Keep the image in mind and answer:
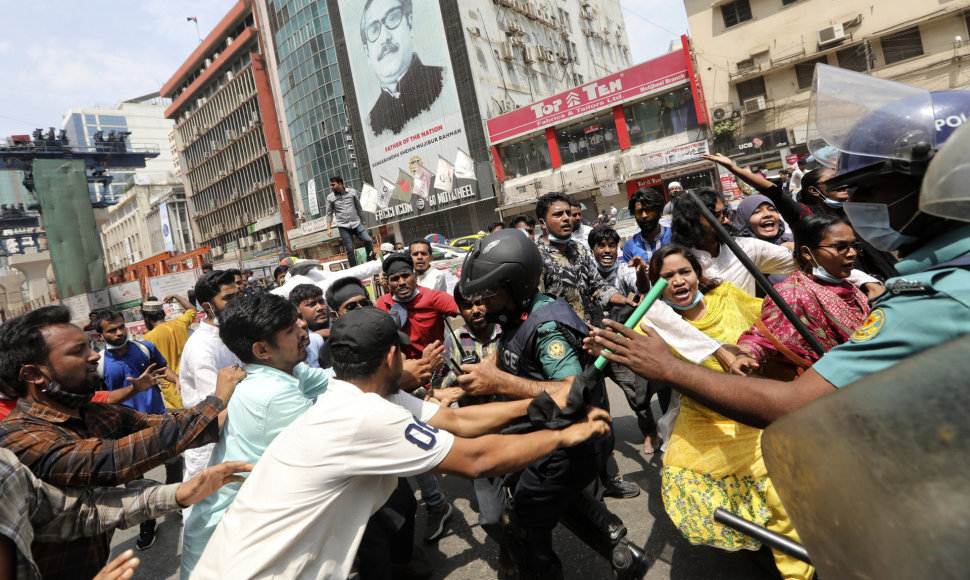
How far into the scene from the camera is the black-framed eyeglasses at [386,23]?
33.2m

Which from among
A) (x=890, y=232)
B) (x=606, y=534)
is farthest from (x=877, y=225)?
(x=606, y=534)

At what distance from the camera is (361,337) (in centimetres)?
193

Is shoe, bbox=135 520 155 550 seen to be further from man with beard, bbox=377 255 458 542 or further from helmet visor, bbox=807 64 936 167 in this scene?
helmet visor, bbox=807 64 936 167

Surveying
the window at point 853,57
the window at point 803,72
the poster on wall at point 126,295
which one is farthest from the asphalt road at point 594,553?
the window at point 853,57

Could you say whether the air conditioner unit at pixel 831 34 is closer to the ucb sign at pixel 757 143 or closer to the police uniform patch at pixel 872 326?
the ucb sign at pixel 757 143

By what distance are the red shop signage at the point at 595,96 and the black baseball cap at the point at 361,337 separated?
26334 millimetres

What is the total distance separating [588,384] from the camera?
1831 mm

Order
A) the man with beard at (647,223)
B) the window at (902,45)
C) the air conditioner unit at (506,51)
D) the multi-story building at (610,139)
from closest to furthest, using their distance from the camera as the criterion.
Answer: the man with beard at (647,223) < the window at (902,45) < the multi-story building at (610,139) < the air conditioner unit at (506,51)

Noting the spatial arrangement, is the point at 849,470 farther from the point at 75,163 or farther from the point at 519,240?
the point at 75,163

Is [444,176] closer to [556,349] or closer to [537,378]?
[537,378]

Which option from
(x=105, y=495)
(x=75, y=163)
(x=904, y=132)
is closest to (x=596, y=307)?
(x=904, y=132)

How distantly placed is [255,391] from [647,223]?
3.55 m

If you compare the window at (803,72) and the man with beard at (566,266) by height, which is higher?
the window at (803,72)

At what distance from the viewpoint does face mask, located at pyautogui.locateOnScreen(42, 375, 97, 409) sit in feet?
6.82
